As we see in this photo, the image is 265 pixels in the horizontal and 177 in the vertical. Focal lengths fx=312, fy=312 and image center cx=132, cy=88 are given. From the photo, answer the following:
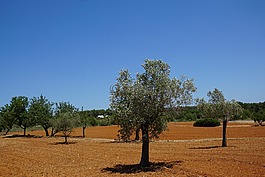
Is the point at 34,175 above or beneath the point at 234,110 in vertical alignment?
beneath

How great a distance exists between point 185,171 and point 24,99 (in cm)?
6325

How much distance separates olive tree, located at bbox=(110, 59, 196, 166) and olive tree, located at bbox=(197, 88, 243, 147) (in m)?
11.4

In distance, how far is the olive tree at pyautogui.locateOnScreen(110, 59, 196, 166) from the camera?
20312mm

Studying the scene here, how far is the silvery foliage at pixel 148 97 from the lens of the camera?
20312mm

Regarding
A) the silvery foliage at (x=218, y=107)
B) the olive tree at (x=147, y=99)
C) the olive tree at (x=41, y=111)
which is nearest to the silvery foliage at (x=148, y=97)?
the olive tree at (x=147, y=99)

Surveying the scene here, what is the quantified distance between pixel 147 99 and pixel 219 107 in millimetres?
13745

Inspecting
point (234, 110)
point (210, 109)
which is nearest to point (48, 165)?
point (210, 109)

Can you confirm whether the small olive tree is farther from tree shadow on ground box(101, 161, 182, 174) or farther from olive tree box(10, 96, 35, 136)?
tree shadow on ground box(101, 161, 182, 174)

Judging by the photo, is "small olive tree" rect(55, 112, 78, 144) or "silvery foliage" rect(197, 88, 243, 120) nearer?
"silvery foliage" rect(197, 88, 243, 120)

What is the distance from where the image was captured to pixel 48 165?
24.2 m

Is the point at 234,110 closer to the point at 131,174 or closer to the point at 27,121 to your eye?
the point at 131,174

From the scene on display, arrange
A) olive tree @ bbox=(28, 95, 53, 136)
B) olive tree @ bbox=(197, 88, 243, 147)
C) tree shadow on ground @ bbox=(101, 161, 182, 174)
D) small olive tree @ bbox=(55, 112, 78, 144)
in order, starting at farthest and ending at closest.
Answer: olive tree @ bbox=(28, 95, 53, 136) < small olive tree @ bbox=(55, 112, 78, 144) < olive tree @ bbox=(197, 88, 243, 147) < tree shadow on ground @ bbox=(101, 161, 182, 174)

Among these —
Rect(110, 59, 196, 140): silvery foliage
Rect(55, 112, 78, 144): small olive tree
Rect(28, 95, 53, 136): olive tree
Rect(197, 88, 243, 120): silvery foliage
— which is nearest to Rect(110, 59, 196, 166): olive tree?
Rect(110, 59, 196, 140): silvery foliage

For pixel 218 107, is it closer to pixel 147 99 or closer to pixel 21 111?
pixel 147 99
